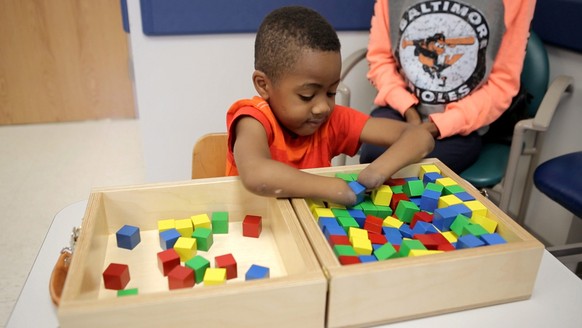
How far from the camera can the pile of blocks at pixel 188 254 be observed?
776mm

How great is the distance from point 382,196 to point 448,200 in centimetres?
13

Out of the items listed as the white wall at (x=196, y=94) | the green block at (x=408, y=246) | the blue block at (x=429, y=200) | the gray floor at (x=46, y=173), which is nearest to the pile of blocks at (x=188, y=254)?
the green block at (x=408, y=246)

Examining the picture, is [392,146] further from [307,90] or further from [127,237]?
[127,237]

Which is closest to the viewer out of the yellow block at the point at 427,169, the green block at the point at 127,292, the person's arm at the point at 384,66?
the green block at the point at 127,292

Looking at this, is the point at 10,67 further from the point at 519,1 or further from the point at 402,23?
the point at 519,1

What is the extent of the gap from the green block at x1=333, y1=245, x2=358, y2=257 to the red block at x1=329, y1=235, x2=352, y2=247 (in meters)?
0.02

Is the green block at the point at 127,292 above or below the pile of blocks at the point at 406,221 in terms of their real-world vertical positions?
below

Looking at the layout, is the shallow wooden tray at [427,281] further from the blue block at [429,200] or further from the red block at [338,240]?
the blue block at [429,200]

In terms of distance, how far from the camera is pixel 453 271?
0.73 meters

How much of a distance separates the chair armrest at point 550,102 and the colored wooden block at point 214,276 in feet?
4.06

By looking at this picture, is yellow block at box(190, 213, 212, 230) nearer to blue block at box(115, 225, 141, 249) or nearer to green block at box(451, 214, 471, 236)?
blue block at box(115, 225, 141, 249)

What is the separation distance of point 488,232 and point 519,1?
117 cm

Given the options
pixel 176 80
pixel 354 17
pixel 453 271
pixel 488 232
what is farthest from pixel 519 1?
pixel 176 80

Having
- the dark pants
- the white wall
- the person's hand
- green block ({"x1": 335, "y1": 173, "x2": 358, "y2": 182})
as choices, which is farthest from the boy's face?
the white wall
